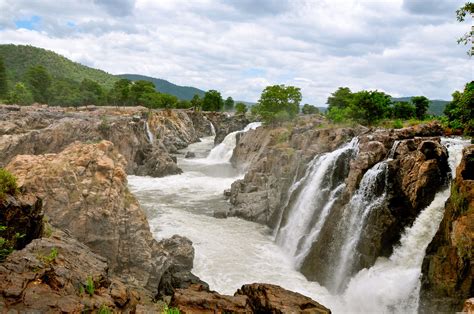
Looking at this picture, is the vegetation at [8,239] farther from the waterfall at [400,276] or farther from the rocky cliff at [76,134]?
the rocky cliff at [76,134]

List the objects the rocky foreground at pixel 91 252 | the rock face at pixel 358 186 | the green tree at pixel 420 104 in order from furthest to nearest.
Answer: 1. the green tree at pixel 420 104
2. the rock face at pixel 358 186
3. the rocky foreground at pixel 91 252

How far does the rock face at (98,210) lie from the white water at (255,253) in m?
4.03

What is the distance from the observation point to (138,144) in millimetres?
49219

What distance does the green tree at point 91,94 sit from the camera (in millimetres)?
90456

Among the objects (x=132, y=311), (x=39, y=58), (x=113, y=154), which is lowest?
(x=132, y=311)

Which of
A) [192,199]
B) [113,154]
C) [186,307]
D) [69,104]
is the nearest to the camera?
[186,307]

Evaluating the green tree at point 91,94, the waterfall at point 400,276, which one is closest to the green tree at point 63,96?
the green tree at point 91,94

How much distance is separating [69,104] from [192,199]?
60375 mm

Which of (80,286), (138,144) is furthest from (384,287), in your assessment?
(138,144)

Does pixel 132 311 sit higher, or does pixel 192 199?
pixel 132 311

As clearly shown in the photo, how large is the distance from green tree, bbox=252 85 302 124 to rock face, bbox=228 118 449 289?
800 inches

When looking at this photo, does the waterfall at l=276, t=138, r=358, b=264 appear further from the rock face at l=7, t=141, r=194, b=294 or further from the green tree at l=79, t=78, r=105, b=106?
the green tree at l=79, t=78, r=105, b=106

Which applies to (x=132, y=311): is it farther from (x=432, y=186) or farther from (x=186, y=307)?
(x=432, y=186)

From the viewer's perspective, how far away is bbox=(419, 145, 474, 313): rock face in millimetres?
14039
